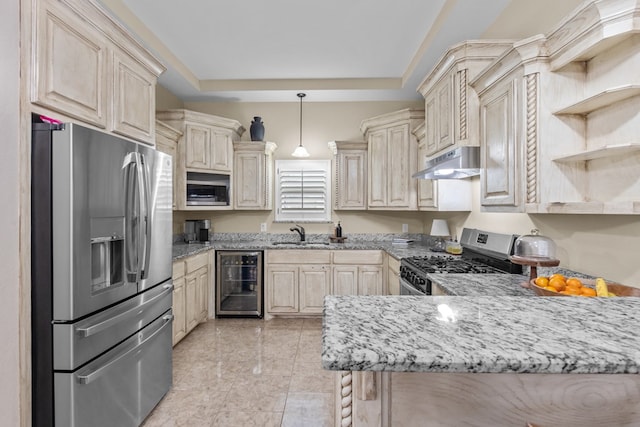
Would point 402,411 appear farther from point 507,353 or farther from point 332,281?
point 332,281

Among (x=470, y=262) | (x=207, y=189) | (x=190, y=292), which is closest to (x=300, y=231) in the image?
(x=207, y=189)

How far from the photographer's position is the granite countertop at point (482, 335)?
588 millimetres

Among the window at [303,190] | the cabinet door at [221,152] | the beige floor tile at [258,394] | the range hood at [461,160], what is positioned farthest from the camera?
the window at [303,190]

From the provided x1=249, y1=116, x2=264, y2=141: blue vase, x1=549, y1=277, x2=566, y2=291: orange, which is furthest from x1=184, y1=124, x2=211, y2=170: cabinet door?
x1=549, y1=277, x2=566, y2=291: orange

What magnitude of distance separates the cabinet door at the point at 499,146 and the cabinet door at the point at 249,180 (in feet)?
8.84

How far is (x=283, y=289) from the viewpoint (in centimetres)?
386

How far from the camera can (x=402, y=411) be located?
0.77 metres

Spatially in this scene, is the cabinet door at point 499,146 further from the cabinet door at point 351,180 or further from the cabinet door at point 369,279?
the cabinet door at point 351,180

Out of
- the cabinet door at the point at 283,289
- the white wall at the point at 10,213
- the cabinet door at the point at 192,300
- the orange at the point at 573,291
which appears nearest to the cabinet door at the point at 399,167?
the cabinet door at the point at 283,289

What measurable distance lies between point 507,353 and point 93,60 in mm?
2312

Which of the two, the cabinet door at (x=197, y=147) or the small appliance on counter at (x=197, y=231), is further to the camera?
the small appliance on counter at (x=197, y=231)

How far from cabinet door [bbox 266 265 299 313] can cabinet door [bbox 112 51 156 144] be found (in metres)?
2.03

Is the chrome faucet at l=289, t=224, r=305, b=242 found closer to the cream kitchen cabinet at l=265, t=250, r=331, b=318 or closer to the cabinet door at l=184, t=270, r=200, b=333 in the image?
the cream kitchen cabinet at l=265, t=250, r=331, b=318

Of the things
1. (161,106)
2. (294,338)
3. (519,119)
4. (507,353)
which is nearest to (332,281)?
(294,338)
